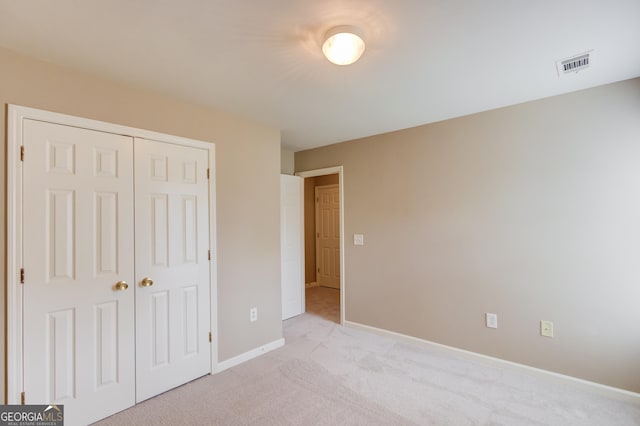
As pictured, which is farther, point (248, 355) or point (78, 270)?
point (248, 355)

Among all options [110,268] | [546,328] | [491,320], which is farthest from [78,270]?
[546,328]

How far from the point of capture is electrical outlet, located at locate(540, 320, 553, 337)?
2531 mm

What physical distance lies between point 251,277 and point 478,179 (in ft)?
8.20

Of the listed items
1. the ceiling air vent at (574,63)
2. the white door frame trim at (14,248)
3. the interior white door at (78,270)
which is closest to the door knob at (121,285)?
the interior white door at (78,270)

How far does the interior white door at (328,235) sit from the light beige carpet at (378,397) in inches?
114

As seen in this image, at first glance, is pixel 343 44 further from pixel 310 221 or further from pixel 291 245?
pixel 310 221

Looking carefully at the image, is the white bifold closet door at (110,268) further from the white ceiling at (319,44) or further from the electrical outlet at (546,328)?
the electrical outlet at (546,328)

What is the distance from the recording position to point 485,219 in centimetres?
288

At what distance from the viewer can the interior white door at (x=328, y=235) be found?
5.88 m

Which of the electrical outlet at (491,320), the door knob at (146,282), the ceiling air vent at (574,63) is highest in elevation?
the ceiling air vent at (574,63)

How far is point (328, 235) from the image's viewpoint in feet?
19.6

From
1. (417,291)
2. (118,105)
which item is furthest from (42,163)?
(417,291)

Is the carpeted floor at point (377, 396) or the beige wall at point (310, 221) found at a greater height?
the beige wall at point (310, 221)

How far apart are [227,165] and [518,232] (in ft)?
9.19
